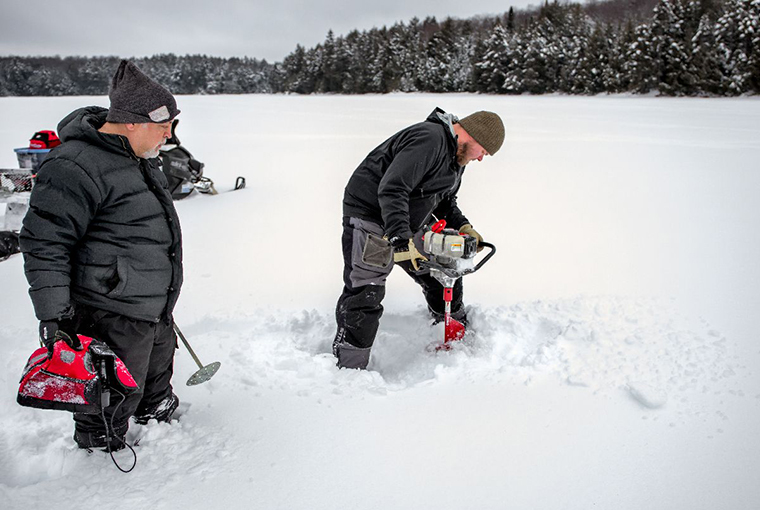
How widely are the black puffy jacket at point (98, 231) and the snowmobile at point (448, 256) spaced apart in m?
1.14

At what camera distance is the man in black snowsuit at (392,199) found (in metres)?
2.21

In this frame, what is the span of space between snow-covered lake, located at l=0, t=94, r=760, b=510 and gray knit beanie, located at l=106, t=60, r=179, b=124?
3.71 ft

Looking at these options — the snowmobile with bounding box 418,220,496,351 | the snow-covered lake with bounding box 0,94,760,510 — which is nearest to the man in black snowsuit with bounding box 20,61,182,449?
the snow-covered lake with bounding box 0,94,760,510

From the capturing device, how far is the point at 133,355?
168cm

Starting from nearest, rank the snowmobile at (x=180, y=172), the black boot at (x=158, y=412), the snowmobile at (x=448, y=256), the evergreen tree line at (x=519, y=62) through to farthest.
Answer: the black boot at (x=158, y=412) → the snowmobile at (x=448, y=256) → the snowmobile at (x=180, y=172) → the evergreen tree line at (x=519, y=62)

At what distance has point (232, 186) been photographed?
6805 mm

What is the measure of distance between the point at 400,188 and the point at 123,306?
3.91 ft

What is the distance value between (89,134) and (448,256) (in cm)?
152

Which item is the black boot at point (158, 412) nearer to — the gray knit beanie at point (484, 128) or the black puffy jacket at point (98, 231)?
the black puffy jacket at point (98, 231)

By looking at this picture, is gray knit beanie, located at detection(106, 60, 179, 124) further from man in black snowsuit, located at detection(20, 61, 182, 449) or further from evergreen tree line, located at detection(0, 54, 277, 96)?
evergreen tree line, located at detection(0, 54, 277, 96)

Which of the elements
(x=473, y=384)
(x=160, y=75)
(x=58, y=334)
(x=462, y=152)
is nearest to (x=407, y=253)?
(x=462, y=152)

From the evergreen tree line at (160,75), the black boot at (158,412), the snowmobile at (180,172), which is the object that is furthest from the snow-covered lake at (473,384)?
the evergreen tree line at (160,75)

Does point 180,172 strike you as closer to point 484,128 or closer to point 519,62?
point 484,128

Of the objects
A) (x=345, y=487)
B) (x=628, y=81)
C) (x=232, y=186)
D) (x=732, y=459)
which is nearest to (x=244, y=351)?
(x=345, y=487)
